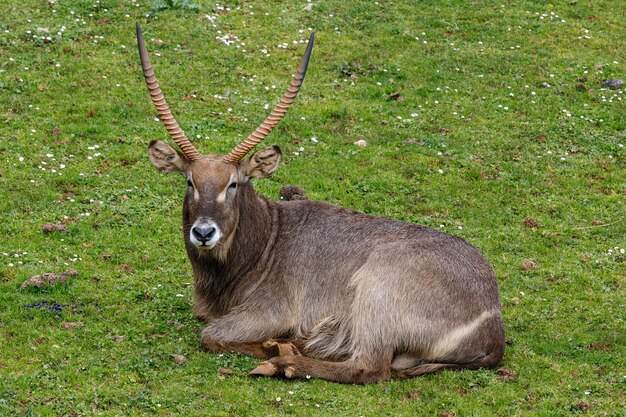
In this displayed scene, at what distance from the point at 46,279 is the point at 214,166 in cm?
253

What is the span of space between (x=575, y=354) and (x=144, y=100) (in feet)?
29.6

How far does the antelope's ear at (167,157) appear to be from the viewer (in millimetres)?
11047

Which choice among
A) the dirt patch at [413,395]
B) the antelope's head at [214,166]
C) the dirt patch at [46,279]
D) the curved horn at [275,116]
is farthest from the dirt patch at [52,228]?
the dirt patch at [413,395]

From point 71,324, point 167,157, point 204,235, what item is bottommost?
point 71,324

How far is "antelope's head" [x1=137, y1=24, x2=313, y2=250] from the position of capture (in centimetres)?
1062

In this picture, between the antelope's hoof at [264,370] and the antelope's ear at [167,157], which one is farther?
the antelope's ear at [167,157]

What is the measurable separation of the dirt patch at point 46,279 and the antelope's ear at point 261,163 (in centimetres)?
254

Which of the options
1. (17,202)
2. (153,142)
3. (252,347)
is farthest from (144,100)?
(252,347)

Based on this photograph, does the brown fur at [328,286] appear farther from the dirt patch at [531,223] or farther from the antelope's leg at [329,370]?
the dirt patch at [531,223]

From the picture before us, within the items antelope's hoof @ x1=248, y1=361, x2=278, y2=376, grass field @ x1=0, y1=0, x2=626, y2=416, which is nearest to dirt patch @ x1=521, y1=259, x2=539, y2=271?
grass field @ x1=0, y1=0, x2=626, y2=416

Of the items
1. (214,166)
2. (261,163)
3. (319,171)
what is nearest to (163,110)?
(214,166)

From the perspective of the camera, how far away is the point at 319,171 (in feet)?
51.5

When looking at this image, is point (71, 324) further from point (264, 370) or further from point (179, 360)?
point (264, 370)

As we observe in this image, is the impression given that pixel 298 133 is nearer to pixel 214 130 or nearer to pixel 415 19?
pixel 214 130
